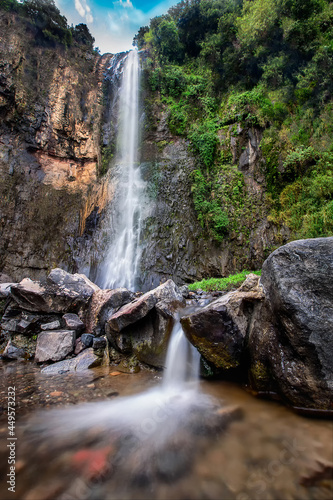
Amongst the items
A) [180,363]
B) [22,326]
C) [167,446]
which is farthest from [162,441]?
[22,326]

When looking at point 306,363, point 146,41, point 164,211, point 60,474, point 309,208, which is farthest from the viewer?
point 146,41

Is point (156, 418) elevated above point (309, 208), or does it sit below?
below

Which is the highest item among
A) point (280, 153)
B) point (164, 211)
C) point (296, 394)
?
point (280, 153)

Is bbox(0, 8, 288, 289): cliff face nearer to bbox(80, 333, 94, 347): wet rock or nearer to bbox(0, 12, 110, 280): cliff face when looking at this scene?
bbox(0, 12, 110, 280): cliff face

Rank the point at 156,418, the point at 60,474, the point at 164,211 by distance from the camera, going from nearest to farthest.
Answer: the point at 60,474, the point at 156,418, the point at 164,211

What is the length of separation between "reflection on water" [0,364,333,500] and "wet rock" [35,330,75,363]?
5.75 feet

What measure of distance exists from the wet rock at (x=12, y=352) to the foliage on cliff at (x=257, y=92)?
25.6ft

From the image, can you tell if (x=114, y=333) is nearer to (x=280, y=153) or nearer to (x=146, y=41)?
(x=280, y=153)

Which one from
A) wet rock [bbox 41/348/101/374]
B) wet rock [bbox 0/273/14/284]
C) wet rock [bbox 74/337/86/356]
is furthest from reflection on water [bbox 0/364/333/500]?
wet rock [bbox 0/273/14/284]

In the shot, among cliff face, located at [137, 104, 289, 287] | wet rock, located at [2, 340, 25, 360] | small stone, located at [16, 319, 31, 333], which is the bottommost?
wet rock, located at [2, 340, 25, 360]

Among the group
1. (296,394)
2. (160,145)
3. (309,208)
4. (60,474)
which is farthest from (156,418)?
(160,145)

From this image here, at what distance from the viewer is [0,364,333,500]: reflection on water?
171cm

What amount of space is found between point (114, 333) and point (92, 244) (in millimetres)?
8954

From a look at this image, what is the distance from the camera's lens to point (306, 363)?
263 cm
